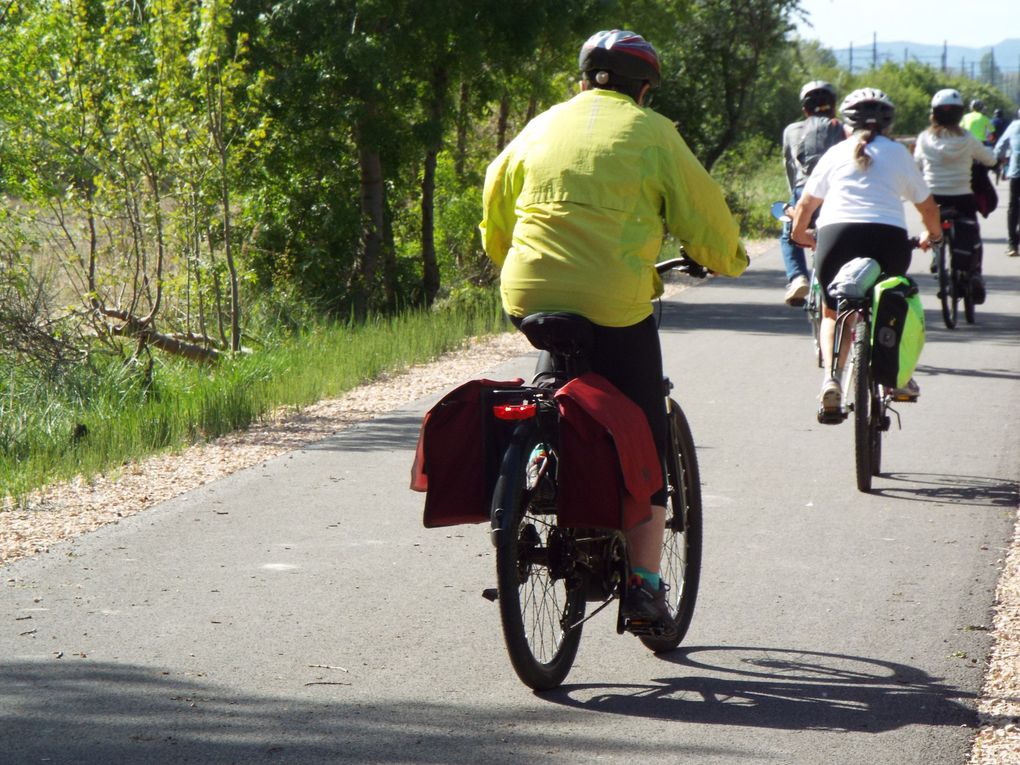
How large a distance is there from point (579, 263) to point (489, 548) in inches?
84.5

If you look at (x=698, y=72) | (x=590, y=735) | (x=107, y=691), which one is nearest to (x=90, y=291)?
(x=107, y=691)

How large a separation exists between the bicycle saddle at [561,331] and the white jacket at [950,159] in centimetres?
969

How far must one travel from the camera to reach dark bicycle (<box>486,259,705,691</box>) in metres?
4.06

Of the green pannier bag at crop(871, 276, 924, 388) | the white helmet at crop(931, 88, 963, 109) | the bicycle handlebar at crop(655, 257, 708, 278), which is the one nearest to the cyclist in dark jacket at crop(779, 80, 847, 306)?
the white helmet at crop(931, 88, 963, 109)

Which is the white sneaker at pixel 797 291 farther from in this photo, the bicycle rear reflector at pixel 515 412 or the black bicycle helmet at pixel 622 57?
the bicycle rear reflector at pixel 515 412

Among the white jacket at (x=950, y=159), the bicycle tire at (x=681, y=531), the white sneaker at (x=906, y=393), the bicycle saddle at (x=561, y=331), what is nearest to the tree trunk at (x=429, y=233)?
the white jacket at (x=950, y=159)

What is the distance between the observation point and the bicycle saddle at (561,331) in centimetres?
420

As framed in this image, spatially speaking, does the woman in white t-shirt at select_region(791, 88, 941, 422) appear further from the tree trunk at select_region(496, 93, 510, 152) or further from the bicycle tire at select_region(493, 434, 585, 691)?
the tree trunk at select_region(496, 93, 510, 152)

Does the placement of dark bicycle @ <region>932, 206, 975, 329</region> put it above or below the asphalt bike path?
above

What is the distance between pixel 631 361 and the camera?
436 cm

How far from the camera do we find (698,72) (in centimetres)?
2606

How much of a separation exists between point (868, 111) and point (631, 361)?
3883mm

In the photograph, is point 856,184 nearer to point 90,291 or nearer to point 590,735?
point 590,735

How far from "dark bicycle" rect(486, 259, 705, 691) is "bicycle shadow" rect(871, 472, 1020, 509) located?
290 centimetres
